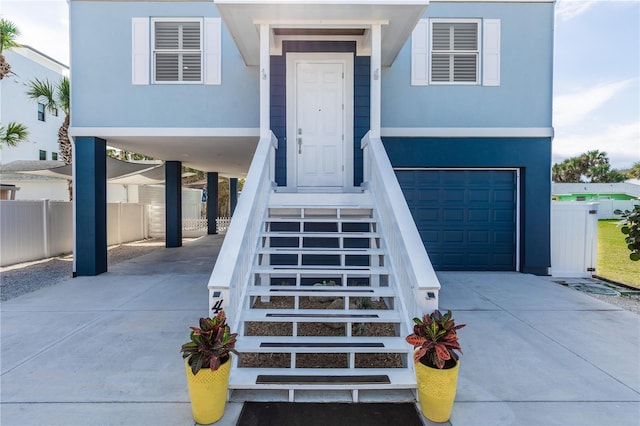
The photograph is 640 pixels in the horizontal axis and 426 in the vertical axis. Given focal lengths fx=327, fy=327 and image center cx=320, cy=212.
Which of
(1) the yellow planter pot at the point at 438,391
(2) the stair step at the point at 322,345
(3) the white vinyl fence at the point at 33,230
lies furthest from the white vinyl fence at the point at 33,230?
(1) the yellow planter pot at the point at 438,391

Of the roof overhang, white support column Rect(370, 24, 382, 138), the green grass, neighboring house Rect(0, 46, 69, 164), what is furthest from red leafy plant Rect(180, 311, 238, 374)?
neighboring house Rect(0, 46, 69, 164)

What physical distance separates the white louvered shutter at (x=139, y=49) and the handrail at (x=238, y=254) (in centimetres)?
373

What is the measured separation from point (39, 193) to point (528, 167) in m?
19.3

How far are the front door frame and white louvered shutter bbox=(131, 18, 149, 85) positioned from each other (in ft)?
9.55

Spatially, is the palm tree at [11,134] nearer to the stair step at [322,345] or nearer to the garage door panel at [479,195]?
the stair step at [322,345]

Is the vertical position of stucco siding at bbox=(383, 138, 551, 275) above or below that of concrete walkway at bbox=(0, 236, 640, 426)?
above

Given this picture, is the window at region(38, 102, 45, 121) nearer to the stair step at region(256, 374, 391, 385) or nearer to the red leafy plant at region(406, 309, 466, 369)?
the stair step at region(256, 374, 391, 385)

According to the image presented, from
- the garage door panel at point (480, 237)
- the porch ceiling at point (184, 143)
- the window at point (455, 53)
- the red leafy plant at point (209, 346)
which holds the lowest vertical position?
the red leafy plant at point (209, 346)

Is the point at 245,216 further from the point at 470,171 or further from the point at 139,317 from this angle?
the point at 470,171

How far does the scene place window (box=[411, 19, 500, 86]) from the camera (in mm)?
6199

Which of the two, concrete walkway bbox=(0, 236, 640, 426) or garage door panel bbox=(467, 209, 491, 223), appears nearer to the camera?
concrete walkway bbox=(0, 236, 640, 426)

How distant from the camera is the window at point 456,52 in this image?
6.20m

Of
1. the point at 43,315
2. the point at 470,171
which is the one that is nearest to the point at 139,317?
the point at 43,315

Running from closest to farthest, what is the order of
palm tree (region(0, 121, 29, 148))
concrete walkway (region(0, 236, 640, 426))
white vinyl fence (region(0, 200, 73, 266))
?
1. concrete walkway (region(0, 236, 640, 426))
2. white vinyl fence (region(0, 200, 73, 266))
3. palm tree (region(0, 121, 29, 148))
